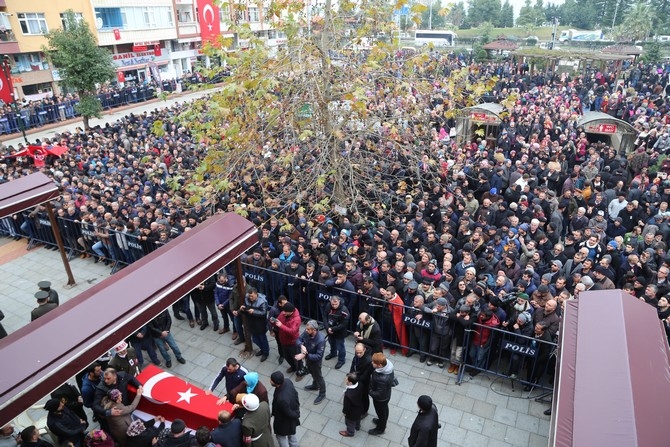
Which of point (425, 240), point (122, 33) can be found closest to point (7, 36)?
point (122, 33)

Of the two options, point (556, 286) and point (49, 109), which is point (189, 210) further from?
point (49, 109)

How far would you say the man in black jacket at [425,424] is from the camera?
17.3 feet

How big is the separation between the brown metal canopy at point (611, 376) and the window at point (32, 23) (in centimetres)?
3525

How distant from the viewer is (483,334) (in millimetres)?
7242

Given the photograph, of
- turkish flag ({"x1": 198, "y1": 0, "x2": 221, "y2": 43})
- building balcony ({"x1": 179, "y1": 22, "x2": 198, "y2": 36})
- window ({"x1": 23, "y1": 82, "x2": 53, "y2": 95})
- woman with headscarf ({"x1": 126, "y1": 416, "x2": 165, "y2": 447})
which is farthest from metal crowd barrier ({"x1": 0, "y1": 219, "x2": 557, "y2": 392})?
building balcony ({"x1": 179, "y1": 22, "x2": 198, "y2": 36})

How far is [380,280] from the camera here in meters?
8.79

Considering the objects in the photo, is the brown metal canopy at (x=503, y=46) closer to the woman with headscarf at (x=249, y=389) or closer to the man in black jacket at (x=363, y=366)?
the man in black jacket at (x=363, y=366)

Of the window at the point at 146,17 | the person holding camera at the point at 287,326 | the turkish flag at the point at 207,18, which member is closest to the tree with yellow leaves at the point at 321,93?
the person holding camera at the point at 287,326

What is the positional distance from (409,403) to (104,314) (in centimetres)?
457

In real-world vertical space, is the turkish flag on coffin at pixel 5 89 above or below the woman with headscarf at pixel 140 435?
above

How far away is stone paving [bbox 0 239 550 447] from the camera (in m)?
6.57

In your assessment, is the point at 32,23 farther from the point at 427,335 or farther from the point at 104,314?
the point at 427,335

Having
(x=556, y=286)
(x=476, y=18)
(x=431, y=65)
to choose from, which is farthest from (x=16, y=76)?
(x=476, y=18)

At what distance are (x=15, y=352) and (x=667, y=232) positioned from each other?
456 inches
